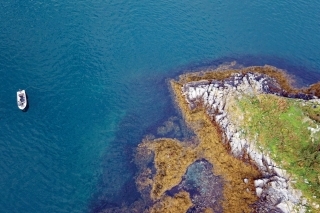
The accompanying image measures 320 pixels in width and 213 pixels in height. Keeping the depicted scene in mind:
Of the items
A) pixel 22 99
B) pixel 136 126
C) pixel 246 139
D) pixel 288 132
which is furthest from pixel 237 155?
pixel 22 99

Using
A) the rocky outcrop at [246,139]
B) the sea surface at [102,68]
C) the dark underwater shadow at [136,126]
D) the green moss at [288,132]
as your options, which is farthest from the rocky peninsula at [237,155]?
the sea surface at [102,68]

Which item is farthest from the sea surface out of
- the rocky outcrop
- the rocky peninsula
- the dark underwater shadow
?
the rocky outcrop

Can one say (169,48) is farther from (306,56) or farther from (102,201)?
(102,201)

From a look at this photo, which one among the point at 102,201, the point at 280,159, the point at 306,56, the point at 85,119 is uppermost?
the point at 306,56

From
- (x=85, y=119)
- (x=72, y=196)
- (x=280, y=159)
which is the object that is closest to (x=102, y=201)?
(x=72, y=196)

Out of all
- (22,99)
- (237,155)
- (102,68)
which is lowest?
(237,155)

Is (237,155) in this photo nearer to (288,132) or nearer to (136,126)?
(288,132)
